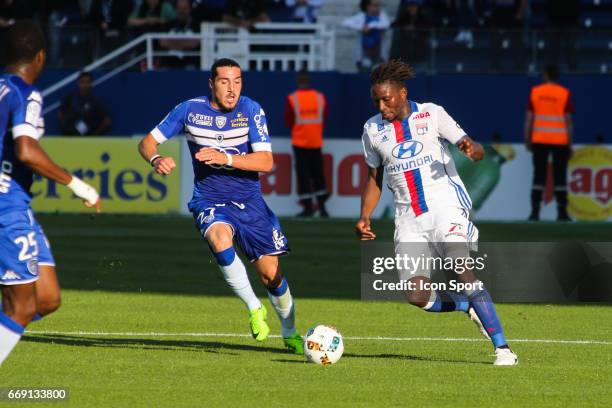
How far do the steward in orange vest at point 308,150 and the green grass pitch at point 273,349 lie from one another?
193 inches

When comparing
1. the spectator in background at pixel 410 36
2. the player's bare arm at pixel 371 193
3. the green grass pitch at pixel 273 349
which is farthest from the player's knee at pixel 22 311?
the spectator in background at pixel 410 36

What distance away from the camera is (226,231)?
10227 mm

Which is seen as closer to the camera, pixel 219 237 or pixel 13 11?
pixel 219 237

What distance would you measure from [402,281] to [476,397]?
172 centimetres

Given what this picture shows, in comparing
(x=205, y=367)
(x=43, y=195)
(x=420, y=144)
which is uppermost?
(x=420, y=144)

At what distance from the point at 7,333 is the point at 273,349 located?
3.07 meters

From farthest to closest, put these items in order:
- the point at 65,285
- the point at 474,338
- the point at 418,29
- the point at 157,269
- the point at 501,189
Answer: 1. the point at 418,29
2. the point at 501,189
3. the point at 157,269
4. the point at 65,285
5. the point at 474,338

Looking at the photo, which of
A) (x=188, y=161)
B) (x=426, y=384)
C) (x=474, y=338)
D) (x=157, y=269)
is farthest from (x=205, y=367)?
(x=188, y=161)

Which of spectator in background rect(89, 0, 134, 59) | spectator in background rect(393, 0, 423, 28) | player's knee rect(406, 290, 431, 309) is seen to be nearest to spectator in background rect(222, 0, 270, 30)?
spectator in background rect(89, 0, 134, 59)

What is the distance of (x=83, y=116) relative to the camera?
2417cm

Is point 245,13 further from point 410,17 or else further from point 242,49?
point 410,17

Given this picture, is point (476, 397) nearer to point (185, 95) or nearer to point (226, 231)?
point (226, 231)

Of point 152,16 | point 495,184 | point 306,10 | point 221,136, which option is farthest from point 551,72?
point 221,136

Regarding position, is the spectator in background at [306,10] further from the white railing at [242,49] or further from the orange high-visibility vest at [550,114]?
the orange high-visibility vest at [550,114]
